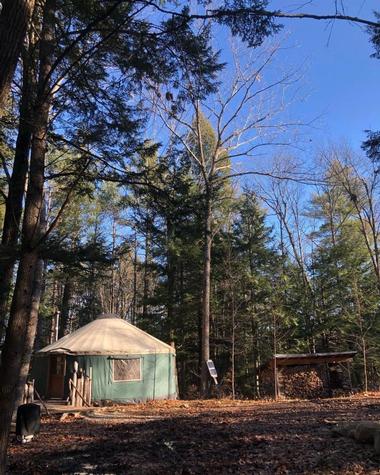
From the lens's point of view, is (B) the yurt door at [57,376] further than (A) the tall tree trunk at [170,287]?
No

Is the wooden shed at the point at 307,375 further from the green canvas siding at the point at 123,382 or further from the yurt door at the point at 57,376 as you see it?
the yurt door at the point at 57,376

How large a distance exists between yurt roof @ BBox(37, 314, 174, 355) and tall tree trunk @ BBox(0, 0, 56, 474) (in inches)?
437

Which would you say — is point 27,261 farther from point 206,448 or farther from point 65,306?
point 65,306

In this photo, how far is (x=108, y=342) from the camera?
16375 millimetres

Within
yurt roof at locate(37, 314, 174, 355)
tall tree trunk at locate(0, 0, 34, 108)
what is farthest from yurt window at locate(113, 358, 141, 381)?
tall tree trunk at locate(0, 0, 34, 108)

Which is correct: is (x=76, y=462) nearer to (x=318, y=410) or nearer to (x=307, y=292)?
(x=318, y=410)

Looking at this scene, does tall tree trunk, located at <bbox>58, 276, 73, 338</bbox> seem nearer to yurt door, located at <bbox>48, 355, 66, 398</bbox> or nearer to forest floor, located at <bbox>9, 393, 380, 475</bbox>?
yurt door, located at <bbox>48, 355, 66, 398</bbox>

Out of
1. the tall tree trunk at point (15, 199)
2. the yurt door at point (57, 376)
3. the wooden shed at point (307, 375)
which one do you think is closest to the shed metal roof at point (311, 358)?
the wooden shed at point (307, 375)

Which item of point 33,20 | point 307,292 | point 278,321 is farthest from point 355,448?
point 307,292

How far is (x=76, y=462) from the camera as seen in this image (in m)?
5.58

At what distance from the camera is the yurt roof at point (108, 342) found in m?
15.9

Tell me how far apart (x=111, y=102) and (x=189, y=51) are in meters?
1.33

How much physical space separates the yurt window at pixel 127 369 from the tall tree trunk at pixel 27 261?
36.6 ft

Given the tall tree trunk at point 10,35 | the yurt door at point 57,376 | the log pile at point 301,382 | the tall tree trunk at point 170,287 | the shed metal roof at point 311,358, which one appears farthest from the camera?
the tall tree trunk at point 170,287
